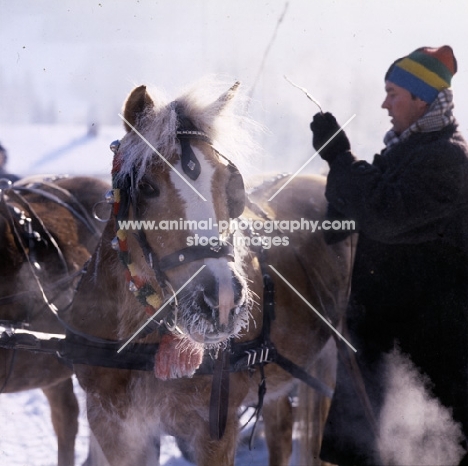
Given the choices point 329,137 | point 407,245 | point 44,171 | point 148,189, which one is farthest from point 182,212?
point 44,171

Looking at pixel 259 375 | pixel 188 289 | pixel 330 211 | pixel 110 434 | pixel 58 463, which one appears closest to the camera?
pixel 188 289

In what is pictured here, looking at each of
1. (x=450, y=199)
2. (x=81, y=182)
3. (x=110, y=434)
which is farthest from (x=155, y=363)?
(x=81, y=182)

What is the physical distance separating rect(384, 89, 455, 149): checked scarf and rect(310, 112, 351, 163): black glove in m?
0.26

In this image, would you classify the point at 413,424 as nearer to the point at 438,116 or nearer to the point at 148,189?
the point at 438,116

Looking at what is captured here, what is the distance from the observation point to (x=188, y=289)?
5.98 feet

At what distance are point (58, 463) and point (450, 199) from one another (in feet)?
8.64

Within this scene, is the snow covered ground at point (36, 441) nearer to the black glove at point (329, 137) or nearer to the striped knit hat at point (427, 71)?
the black glove at point (329, 137)

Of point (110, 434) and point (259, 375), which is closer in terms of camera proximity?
point (110, 434)

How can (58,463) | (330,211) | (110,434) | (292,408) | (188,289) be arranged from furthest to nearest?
(292,408) → (58,463) → (330,211) → (110,434) → (188,289)

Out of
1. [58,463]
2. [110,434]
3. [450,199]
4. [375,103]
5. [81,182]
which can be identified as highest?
[375,103]

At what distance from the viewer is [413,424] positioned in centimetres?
251

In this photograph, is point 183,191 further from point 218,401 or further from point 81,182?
point 81,182

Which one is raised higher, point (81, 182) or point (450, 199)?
point (81, 182)

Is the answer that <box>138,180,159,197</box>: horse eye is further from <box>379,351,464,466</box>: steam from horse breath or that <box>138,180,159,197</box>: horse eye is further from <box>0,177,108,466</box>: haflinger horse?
<box>379,351,464,466</box>: steam from horse breath
